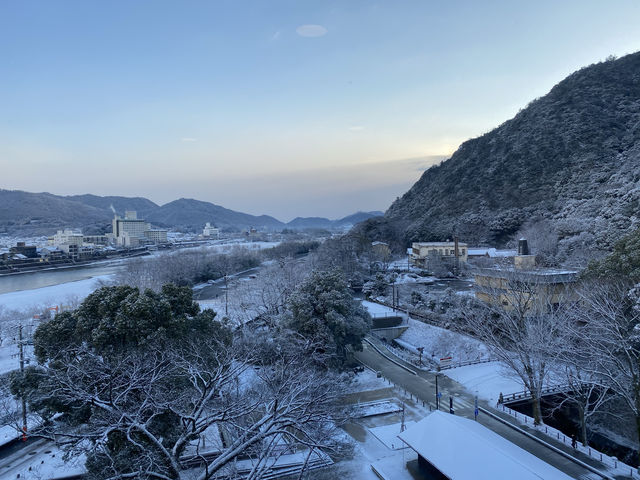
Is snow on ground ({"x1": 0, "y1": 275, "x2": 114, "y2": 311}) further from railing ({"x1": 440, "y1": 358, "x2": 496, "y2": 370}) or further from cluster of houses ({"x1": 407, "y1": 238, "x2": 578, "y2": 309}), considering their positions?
cluster of houses ({"x1": 407, "y1": 238, "x2": 578, "y2": 309})

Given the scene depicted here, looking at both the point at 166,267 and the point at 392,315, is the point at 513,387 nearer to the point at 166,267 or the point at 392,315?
the point at 392,315

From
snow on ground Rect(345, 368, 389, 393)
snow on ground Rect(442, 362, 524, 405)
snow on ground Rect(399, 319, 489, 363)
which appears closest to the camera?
snow on ground Rect(442, 362, 524, 405)

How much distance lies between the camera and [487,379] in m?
15.0

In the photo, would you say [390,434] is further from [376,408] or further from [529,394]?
[529,394]

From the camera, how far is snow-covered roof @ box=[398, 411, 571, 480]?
7.84 metres

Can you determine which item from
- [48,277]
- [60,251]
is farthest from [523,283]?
[60,251]

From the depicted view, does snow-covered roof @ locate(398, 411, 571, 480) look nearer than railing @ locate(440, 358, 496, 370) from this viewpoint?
Yes

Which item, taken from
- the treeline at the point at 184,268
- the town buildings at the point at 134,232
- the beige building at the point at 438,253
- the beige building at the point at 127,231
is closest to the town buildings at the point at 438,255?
the beige building at the point at 438,253

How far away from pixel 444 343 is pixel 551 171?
37.4m

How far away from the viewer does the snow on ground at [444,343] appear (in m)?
17.9

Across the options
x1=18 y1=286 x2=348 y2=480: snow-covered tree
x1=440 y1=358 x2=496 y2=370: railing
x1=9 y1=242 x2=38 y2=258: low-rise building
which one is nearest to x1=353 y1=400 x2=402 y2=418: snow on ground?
x1=18 y1=286 x2=348 y2=480: snow-covered tree

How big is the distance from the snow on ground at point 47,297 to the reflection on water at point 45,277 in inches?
215

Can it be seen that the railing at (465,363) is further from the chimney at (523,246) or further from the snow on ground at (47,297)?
the snow on ground at (47,297)

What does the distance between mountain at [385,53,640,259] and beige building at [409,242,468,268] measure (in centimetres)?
676
